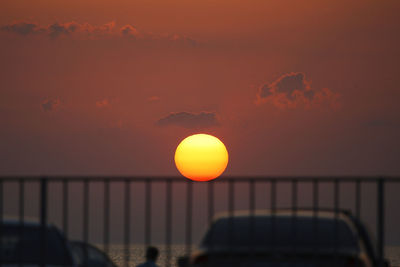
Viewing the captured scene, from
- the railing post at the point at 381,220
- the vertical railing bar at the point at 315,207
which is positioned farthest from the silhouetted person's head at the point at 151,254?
the railing post at the point at 381,220

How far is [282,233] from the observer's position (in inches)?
316

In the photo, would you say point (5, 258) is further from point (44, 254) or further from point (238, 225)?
point (238, 225)

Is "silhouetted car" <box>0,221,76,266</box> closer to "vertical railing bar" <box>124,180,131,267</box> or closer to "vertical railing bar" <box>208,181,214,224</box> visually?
"vertical railing bar" <box>124,180,131,267</box>

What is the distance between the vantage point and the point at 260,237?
8.03 m

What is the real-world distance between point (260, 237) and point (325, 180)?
102cm

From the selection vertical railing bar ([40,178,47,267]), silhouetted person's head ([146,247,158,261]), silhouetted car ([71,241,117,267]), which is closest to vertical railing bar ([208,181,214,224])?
vertical railing bar ([40,178,47,267])

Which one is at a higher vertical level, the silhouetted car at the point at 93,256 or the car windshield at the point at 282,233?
the car windshield at the point at 282,233

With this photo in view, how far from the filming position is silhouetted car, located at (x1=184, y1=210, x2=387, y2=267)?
7.61 m

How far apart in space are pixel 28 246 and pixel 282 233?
299cm

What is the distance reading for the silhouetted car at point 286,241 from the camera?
7.61m

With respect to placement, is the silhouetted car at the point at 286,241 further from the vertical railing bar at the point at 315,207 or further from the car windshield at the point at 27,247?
the car windshield at the point at 27,247

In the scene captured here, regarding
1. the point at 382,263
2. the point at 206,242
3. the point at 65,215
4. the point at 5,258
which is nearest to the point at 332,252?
the point at 382,263

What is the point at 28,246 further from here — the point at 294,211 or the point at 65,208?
the point at 294,211

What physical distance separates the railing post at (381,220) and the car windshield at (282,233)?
1.01ft
